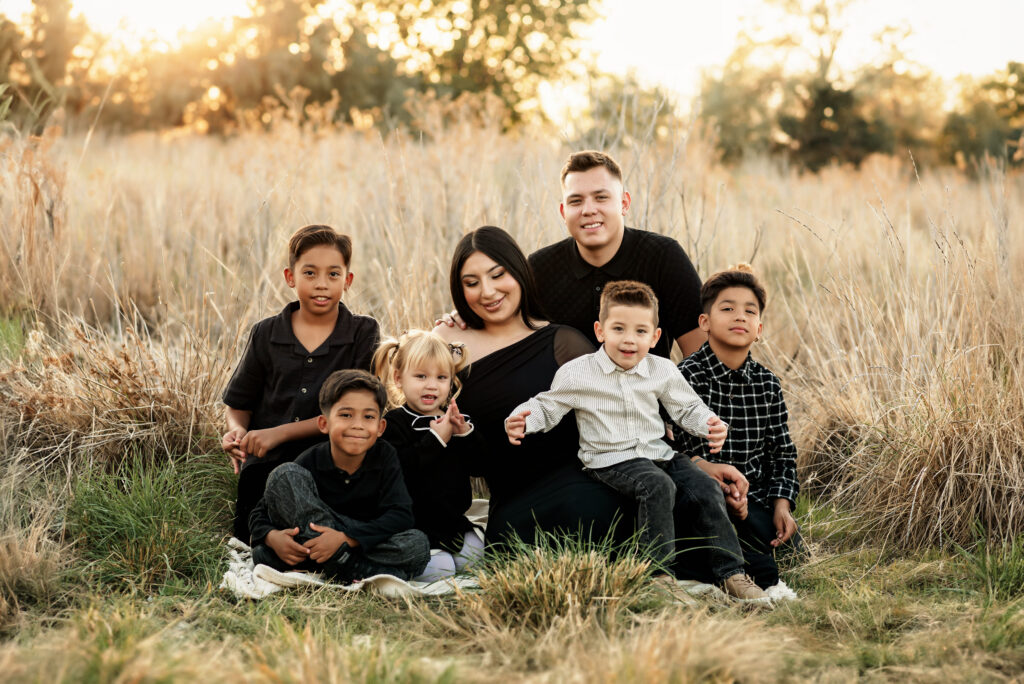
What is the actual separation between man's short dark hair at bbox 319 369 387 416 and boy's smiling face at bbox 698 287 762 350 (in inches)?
50.1

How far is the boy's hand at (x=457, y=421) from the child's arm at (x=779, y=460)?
3.83 ft

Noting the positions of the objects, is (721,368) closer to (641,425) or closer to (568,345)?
(641,425)

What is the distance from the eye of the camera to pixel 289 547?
3.01 metres

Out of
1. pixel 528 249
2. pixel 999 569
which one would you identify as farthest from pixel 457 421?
pixel 999 569

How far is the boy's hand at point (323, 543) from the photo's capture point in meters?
2.97

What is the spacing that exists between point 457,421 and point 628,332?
0.73m

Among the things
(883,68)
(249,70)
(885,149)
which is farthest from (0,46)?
(883,68)

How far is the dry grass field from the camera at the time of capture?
2404 millimetres

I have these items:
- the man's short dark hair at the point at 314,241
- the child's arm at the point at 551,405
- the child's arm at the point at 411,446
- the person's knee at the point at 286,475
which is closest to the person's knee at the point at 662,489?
the child's arm at the point at 551,405

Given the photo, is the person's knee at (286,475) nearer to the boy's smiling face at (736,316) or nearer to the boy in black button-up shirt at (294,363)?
the boy in black button-up shirt at (294,363)

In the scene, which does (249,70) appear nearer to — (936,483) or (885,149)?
(885,149)

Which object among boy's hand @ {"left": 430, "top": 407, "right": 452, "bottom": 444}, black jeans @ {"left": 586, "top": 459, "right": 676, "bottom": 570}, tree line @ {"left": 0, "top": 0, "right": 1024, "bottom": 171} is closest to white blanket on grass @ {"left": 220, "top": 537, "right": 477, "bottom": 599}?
boy's hand @ {"left": 430, "top": 407, "right": 452, "bottom": 444}

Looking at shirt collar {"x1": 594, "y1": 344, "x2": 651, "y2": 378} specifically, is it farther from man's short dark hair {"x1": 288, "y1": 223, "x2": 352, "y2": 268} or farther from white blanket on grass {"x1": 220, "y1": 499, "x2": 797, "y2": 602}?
man's short dark hair {"x1": 288, "y1": 223, "x2": 352, "y2": 268}

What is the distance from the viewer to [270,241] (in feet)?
17.0
